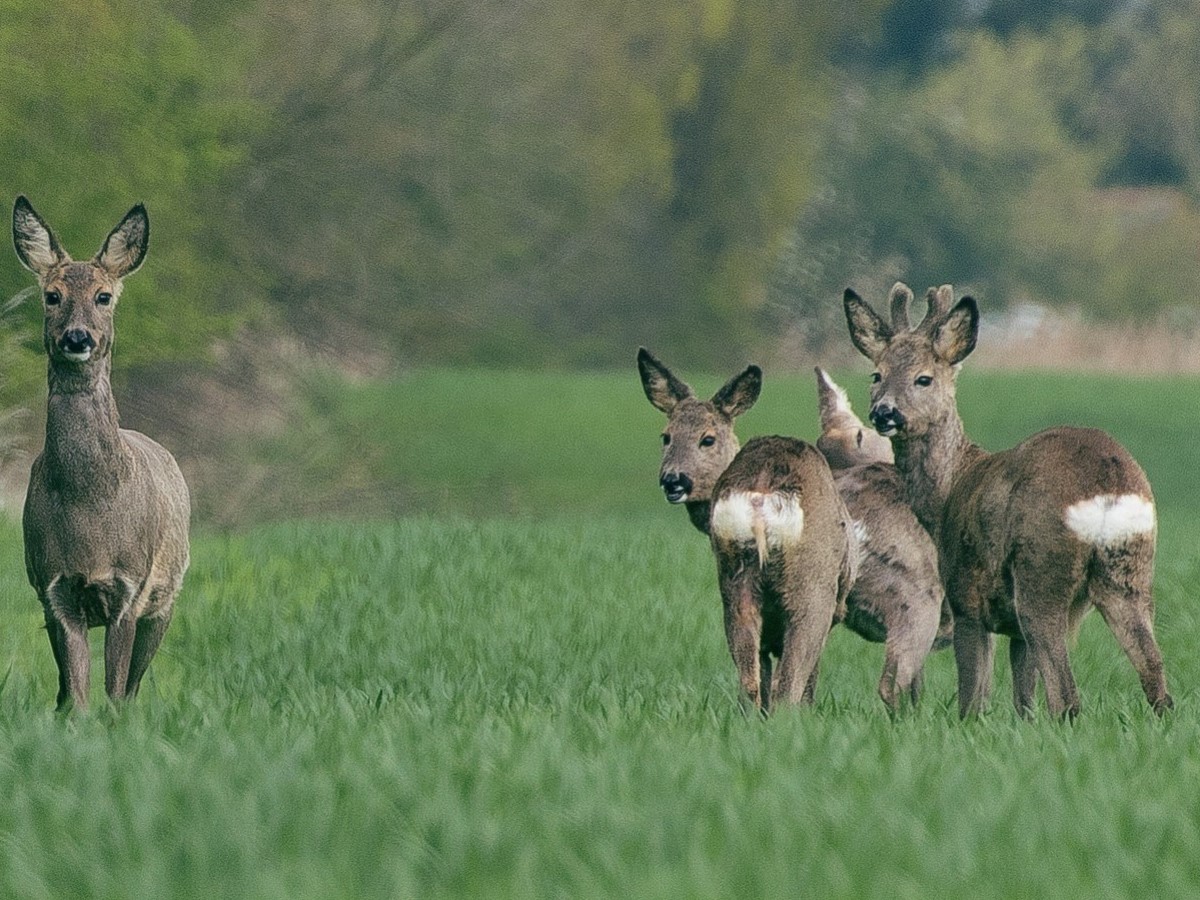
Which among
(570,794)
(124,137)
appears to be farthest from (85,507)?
(124,137)

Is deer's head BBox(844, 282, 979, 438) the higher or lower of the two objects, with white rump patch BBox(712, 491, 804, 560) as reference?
higher

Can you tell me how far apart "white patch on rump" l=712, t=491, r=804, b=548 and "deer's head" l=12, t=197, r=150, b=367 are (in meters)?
2.51

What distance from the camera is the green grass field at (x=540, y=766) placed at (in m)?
5.28

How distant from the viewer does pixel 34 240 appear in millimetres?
8922

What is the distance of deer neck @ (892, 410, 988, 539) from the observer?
937 centimetres

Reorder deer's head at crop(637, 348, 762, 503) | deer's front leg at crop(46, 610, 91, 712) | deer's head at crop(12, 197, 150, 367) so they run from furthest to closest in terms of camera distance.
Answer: deer's head at crop(637, 348, 762, 503) < deer's head at crop(12, 197, 150, 367) < deer's front leg at crop(46, 610, 91, 712)

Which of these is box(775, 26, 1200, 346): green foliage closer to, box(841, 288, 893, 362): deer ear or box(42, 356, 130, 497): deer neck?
box(841, 288, 893, 362): deer ear

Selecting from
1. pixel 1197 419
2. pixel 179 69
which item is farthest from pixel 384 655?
pixel 1197 419

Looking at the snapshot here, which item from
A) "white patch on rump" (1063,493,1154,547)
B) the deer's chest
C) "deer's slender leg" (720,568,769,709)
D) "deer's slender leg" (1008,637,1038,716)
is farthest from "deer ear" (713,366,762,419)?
the deer's chest

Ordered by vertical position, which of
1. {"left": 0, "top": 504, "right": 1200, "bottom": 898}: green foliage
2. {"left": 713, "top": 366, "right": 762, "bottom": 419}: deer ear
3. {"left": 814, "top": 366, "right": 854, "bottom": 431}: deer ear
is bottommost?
{"left": 0, "top": 504, "right": 1200, "bottom": 898}: green foliage

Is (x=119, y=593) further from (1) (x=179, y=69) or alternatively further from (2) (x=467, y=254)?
(2) (x=467, y=254)

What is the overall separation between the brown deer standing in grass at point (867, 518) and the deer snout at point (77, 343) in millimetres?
2331

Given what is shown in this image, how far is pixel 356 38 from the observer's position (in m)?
27.3

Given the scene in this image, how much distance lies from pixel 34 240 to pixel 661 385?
2.69 metres
